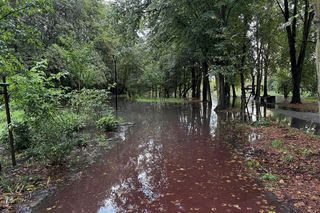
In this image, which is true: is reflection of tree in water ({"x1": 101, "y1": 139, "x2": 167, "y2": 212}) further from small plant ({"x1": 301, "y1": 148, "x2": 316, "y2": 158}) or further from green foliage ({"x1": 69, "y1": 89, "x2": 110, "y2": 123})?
green foliage ({"x1": 69, "y1": 89, "x2": 110, "y2": 123})

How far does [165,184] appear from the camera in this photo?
477cm

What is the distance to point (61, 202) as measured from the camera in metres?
4.12

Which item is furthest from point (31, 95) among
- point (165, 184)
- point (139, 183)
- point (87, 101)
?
point (87, 101)

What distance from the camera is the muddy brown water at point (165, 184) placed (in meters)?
3.92

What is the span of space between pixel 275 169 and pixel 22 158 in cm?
572

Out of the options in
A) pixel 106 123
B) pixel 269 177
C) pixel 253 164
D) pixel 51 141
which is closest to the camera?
pixel 269 177

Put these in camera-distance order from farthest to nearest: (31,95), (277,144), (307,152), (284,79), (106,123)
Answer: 1. (284,79)
2. (106,123)
3. (277,144)
4. (307,152)
5. (31,95)

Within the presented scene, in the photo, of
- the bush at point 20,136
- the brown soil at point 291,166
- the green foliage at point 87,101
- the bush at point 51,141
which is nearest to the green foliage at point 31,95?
the bush at point 51,141

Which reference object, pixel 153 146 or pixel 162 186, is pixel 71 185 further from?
pixel 153 146

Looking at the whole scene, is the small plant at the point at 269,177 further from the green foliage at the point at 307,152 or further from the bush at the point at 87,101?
the bush at the point at 87,101

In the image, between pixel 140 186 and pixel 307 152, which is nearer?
pixel 140 186

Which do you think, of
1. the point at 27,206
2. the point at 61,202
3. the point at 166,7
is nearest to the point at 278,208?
the point at 61,202

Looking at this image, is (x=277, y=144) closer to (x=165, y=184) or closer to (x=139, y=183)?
(x=165, y=184)

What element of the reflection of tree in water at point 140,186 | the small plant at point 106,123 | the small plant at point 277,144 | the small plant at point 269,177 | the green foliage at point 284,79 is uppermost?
the green foliage at point 284,79
